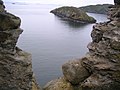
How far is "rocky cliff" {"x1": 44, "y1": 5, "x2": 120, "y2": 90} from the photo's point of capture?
54094mm

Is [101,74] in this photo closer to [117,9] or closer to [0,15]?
[117,9]

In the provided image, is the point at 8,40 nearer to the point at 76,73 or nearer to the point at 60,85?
the point at 76,73

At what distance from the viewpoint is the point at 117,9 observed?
60.7 m

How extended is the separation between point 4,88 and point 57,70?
3748cm

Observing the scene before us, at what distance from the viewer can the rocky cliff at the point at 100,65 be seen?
5409 cm

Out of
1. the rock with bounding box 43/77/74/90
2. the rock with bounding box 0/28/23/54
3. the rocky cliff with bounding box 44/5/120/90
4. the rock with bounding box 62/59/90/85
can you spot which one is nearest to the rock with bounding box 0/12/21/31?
the rock with bounding box 0/28/23/54

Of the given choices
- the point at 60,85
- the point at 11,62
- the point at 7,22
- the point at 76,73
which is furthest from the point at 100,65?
the point at 7,22

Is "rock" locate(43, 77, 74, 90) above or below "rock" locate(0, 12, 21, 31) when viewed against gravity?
below

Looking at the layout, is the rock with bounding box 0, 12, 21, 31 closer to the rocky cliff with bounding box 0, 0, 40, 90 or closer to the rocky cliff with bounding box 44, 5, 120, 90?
the rocky cliff with bounding box 0, 0, 40, 90

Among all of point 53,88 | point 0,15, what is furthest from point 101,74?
point 0,15

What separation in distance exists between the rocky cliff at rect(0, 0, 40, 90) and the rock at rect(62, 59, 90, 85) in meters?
10.5

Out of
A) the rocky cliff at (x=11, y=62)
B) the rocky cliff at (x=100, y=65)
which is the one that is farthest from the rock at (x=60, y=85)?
the rocky cliff at (x=11, y=62)

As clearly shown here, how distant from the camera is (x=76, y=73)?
2302 inches

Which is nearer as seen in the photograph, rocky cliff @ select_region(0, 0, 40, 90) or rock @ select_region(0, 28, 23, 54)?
rock @ select_region(0, 28, 23, 54)
